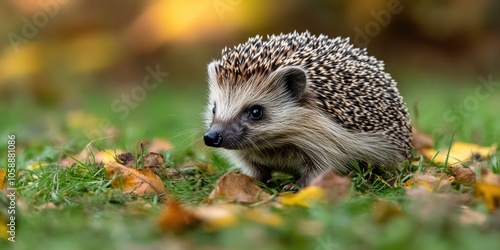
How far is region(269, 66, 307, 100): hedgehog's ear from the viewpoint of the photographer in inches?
224

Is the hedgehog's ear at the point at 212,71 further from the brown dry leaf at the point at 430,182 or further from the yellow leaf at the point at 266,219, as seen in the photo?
the yellow leaf at the point at 266,219

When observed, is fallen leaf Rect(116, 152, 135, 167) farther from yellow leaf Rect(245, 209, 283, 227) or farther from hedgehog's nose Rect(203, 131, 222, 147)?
yellow leaf Rect(245, 209, 283, 227)

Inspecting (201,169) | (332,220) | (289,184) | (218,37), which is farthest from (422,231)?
(218,37)

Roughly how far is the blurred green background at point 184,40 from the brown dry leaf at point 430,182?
25.2ft

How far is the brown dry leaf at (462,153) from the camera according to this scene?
21.4 ft

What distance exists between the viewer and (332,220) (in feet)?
12.3

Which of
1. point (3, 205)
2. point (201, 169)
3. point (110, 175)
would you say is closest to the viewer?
point (3, 205)

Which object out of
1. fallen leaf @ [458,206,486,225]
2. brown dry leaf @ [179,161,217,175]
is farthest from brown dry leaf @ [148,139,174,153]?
fallen leaf @ [458,206,486,225]

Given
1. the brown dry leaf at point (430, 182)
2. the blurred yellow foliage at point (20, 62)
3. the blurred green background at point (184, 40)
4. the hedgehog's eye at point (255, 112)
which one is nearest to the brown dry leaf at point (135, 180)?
the hedgehog's eye at point (255, 112)

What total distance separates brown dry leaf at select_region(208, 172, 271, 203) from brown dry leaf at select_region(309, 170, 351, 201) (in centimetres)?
44

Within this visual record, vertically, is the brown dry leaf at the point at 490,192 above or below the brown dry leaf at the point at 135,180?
above

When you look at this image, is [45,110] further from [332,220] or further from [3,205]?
[332,220]

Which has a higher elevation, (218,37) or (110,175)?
(218,37)

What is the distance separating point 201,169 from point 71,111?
240 inches
